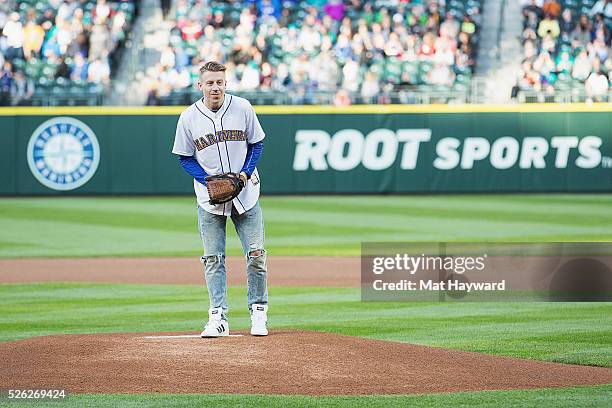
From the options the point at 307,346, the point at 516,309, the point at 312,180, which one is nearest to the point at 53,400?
the point at 307,346

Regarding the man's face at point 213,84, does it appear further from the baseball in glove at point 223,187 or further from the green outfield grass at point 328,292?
the green outfield grass at point 328,292

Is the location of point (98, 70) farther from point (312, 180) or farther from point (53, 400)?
point (53, 400)

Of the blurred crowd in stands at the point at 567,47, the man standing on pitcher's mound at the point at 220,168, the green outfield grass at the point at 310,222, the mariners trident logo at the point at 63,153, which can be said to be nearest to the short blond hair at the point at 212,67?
the man standing on pitcher's mound at the point at 220,168

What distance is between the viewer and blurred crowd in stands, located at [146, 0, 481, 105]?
24266mm

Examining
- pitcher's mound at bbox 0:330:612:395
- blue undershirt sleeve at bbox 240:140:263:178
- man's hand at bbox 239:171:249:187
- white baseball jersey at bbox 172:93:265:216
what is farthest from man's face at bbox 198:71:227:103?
pitcher's mound at bbox 0:330:612:395

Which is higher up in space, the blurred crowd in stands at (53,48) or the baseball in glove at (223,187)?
the blurred crowd in stands at (53,48)

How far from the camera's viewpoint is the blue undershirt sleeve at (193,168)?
7691mm

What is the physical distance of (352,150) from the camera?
2442 cm

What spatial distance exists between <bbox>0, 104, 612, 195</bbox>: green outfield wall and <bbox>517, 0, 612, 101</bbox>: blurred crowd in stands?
60 centimetres

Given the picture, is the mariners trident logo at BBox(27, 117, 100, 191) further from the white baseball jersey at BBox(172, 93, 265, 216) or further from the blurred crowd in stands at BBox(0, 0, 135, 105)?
the white baseball jersey at BBox(172, 93, 265, 216)

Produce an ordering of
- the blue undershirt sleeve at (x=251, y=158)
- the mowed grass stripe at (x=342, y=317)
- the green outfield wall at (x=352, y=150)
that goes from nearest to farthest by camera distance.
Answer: the blue undershirt sleeve at (x=251, y=158)
the mowed grass stripe at (x=342, y=317)
the green outfield wall at (x=352, y=150)

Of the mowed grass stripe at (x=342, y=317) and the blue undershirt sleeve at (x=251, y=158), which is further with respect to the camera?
the mowed grass stripe at (x=342, y=317)

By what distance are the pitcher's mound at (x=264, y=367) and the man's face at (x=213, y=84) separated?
63.9 inches

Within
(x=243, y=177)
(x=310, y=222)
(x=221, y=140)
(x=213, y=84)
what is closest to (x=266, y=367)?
(x=243, y=177)
